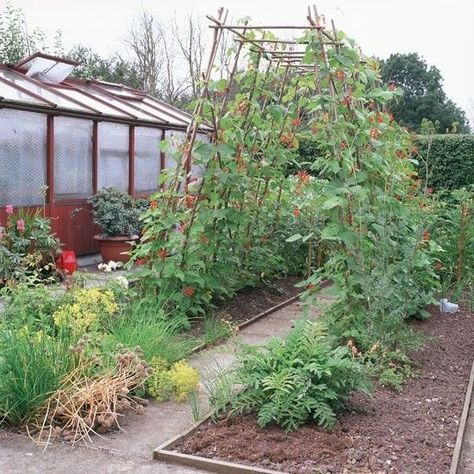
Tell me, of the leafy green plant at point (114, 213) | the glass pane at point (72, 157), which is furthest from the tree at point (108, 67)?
the leafy green plant at point (114, 213)

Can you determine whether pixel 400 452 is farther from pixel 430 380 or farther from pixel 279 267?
pixel 279 267

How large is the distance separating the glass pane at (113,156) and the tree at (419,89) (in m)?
19.4

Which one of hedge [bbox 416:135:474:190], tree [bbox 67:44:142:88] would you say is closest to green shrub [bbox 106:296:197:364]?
hedge [bbox 416:135:474:190]

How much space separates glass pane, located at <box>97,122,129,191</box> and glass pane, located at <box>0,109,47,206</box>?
4.96ft

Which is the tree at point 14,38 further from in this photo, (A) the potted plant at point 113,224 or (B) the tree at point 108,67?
(A) the potted plant at point 113,224

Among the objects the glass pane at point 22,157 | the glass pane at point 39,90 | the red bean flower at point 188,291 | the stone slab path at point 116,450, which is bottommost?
the stone slab path at point 116,450

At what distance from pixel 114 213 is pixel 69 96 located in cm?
210

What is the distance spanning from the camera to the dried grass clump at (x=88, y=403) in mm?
3947

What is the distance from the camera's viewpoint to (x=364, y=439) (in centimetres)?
384

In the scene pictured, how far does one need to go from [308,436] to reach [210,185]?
3.44 meters

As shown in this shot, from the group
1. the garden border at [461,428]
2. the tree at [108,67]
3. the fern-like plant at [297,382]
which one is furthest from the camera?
the tree at [108,67]

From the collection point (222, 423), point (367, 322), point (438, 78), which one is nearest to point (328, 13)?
point (367, 322)

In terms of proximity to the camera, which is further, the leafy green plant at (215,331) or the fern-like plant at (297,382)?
the leafy green plant at (215,331)

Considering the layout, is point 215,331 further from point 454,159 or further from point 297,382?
point 454,159
